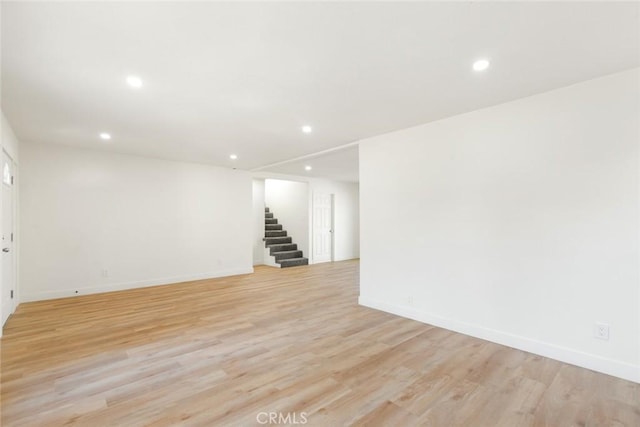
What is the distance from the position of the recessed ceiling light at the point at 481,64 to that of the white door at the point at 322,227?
642 centimetres

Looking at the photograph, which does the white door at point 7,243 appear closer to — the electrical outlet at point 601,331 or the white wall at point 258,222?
the white wall at point 258,222

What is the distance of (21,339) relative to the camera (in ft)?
10.3

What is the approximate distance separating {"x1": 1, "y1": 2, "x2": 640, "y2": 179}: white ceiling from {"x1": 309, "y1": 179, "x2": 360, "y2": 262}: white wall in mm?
5271

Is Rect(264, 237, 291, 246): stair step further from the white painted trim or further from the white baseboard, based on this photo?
the white baseboard

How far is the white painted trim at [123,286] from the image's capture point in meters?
4.60

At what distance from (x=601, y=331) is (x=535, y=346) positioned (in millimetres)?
521

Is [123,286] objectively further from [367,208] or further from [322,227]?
[322,227]

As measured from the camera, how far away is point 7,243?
3.79m

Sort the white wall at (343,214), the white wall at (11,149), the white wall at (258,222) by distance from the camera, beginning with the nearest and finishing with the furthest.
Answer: the white wall at (11,149) < the white wall at (258,222) < the white wall at (343,214)

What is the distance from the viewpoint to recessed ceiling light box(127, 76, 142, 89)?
2449 mm

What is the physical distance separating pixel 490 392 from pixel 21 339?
453 centimetres

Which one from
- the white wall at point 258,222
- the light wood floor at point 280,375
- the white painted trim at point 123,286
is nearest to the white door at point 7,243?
the light wood floor at point 280,375

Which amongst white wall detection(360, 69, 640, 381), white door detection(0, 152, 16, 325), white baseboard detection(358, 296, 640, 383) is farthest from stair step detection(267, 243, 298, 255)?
white door detection(0, 152, 16, 325)

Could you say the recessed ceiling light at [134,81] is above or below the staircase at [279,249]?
above
